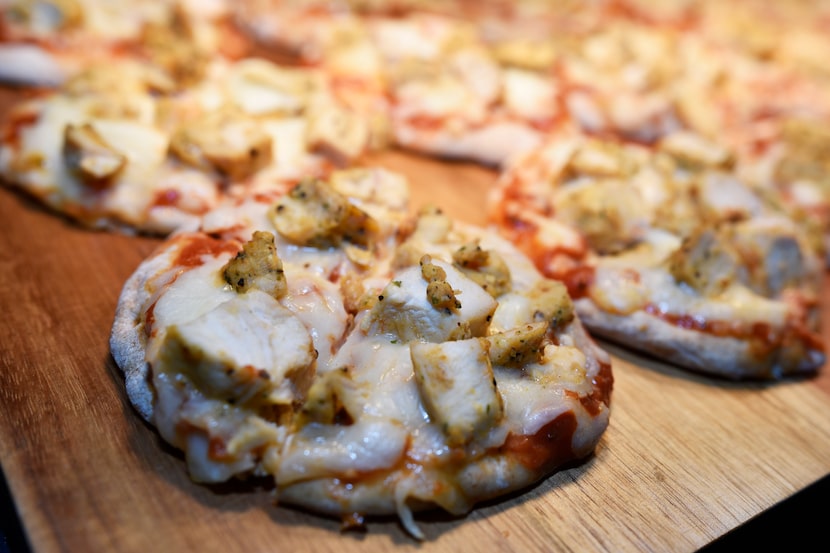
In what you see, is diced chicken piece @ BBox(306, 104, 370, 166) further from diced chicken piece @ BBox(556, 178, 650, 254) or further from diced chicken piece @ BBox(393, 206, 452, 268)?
diced chicken piece @ BBox(556, 178, 650, 254)

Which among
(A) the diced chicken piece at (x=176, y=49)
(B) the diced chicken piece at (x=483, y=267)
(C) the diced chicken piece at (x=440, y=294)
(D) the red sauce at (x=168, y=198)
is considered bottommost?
(D) the red sauce at (x=168, y=198)

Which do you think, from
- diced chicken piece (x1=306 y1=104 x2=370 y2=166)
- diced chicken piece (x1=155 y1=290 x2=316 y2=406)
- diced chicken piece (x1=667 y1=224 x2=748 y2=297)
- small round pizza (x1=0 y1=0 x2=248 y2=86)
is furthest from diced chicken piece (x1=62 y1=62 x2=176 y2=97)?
diced chicken piece (x1=667 y1=224 x2=748 y2=297)

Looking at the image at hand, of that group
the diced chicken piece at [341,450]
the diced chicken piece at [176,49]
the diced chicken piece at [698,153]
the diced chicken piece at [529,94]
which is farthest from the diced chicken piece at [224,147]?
the diced chicken piece at [698,153]

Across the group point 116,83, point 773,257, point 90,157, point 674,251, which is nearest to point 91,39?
point 116,83

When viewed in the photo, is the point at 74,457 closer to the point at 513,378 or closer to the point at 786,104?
the point at 513,378

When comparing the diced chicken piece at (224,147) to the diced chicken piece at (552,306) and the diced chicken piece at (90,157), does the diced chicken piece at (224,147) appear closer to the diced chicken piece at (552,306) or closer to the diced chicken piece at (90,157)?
the diced chicken piece at (90,157)

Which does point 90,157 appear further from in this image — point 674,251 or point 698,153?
point 698,153

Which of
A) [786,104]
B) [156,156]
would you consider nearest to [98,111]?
[156,156]
